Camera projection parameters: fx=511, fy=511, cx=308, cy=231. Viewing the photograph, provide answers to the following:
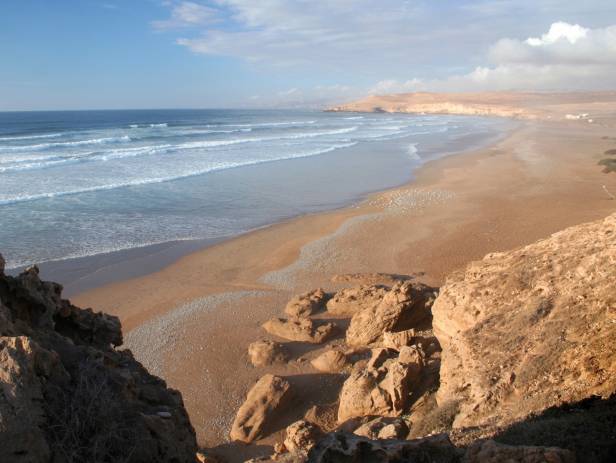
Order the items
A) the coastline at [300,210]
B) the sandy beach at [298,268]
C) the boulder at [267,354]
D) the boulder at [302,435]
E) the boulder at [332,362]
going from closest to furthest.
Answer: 1. the boulder at [302,435]
2. the boulder at [332,362]
3. the sandy beach at [298,268]
4. the boulder at [267,354]
5. the coastline at [300,210]

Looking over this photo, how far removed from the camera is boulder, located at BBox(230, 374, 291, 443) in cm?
770

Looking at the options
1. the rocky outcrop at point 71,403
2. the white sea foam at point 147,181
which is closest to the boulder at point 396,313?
the rocky outcrop at point 71,403

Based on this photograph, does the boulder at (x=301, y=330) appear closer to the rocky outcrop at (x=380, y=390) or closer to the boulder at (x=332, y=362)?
the boulder at (x=332, y=362)

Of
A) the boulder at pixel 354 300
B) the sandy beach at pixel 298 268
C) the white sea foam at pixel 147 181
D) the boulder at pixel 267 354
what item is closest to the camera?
the sandy beach at pixel 298 268

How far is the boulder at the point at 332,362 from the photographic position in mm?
8953

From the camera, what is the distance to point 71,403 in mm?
3629

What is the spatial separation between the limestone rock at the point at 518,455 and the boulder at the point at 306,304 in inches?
285

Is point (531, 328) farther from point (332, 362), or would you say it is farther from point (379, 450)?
point (332, 362)

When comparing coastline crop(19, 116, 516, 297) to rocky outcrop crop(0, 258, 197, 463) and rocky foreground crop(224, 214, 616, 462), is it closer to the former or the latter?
rocky foreground crop(224, 214, 616, 462)

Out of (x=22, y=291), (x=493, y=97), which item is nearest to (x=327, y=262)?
(x=22, y=291)

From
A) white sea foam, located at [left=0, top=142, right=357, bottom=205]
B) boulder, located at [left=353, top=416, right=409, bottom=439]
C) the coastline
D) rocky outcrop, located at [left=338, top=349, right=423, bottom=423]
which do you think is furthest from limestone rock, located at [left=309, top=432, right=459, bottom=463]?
white sea foam, located at [left=0, top=142, right=357, bottom=205]

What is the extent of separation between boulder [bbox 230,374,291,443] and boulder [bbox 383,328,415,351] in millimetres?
1831

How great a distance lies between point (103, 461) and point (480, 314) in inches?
199

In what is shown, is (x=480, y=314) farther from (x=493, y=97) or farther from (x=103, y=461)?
(x=493, y=97)
